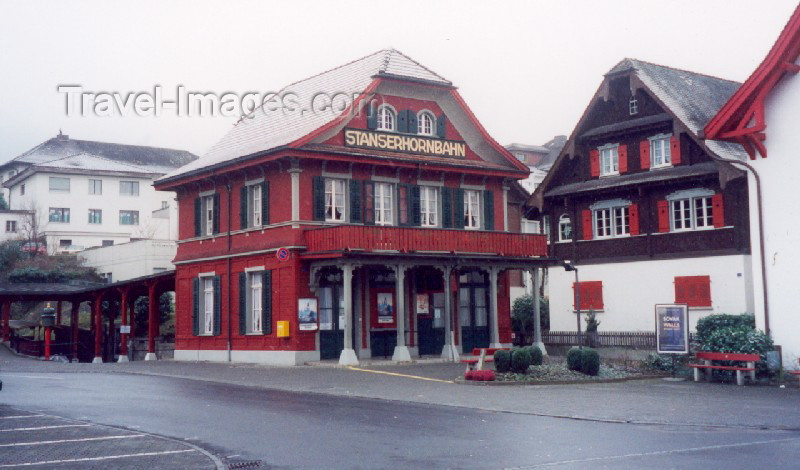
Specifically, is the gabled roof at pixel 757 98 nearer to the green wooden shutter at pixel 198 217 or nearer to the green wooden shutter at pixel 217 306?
the green wooden shutter at pixel 217 306

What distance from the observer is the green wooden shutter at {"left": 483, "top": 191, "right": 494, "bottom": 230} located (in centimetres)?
3759

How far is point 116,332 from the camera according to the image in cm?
4797

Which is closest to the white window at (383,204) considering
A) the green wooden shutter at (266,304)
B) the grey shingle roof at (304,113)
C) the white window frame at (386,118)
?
the white window frame at (386,118)

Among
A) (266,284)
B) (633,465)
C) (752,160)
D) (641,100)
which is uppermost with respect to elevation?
(641,100)

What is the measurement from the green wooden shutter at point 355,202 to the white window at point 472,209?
497 cm

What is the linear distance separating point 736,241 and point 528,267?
8.18 metres

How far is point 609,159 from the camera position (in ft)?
140

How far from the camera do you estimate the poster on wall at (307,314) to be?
105ft

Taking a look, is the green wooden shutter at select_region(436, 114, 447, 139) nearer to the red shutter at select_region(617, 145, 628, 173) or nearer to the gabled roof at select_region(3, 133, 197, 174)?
the red shutter at select_region(617, 145, 628, 173)

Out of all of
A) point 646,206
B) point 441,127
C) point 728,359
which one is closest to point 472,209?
point 441,127

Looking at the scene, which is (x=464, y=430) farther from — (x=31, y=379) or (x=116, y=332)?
(x=116, y=332)

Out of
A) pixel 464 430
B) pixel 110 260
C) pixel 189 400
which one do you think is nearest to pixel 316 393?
pixel 189 400

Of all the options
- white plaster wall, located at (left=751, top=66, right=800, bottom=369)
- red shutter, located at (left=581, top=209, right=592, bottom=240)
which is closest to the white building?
red shutter, located at (left=581, top=209, right=592, bottom=240)

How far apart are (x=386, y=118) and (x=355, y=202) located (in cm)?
355
